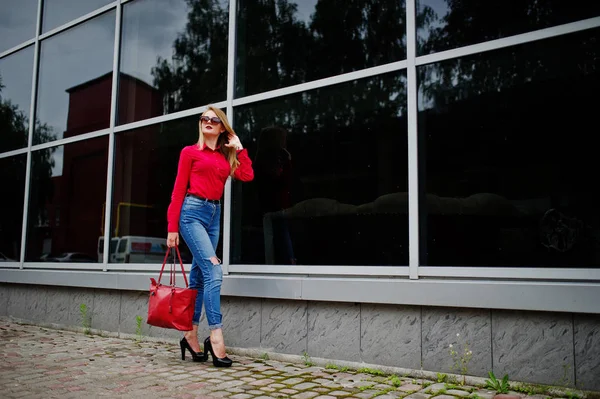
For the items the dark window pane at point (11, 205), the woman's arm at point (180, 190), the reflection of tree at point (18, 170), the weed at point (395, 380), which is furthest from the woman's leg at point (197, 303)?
the dark window pane at point (11, 205)

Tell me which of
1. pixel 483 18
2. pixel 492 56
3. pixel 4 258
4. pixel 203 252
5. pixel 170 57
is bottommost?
pixel 4 258

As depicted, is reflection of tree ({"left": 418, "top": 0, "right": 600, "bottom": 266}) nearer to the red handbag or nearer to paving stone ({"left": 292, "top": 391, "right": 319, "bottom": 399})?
paving stone ({"left": 292, "top": 391, "right": 319, "bottom": 399})

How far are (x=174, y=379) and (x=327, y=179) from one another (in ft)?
6.65

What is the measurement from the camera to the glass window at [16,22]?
805 centimetres

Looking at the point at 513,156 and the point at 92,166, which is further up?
the point at 92,166

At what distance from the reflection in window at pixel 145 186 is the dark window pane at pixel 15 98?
2.34m

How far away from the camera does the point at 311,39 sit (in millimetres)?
5125

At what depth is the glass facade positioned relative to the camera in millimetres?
3779

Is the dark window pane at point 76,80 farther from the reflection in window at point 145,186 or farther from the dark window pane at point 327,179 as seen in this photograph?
the dark window pane at point 327,179

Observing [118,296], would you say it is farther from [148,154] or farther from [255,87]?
[255,87]

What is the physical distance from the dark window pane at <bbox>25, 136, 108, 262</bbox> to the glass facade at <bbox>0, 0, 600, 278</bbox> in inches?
1.0

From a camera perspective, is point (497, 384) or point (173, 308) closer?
point (497, 384)

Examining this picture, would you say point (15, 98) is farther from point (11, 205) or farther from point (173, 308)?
point (173, 308)

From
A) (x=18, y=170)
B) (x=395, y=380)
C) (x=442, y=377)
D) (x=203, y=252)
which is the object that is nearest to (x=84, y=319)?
(x=203, y=252)
